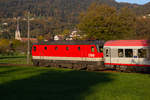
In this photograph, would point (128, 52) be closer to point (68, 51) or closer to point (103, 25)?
point (68, 51)

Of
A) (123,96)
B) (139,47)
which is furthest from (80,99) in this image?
(139,47)

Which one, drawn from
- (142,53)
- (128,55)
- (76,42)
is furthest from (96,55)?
(142,53)

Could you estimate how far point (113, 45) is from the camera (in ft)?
90.3

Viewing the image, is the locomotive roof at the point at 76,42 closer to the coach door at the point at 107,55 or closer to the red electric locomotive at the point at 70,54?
the red electric locomotive at the point at 70,54

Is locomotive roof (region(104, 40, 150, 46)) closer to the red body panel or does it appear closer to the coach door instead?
the coach door

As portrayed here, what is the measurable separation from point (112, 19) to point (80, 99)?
4489cm

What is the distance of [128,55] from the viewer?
26.6 metres

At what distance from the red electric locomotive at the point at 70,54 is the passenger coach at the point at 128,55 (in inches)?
46.8

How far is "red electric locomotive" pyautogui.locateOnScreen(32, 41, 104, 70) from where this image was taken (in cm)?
2891

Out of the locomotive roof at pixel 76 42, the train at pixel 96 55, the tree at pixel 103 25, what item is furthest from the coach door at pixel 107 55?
the tree at pixel 103 25

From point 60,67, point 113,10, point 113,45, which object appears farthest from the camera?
point 113,10

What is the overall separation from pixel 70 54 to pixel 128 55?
26.9ft

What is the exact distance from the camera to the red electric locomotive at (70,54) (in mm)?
28906

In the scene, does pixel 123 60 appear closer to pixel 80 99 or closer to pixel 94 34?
pixel 80 99
